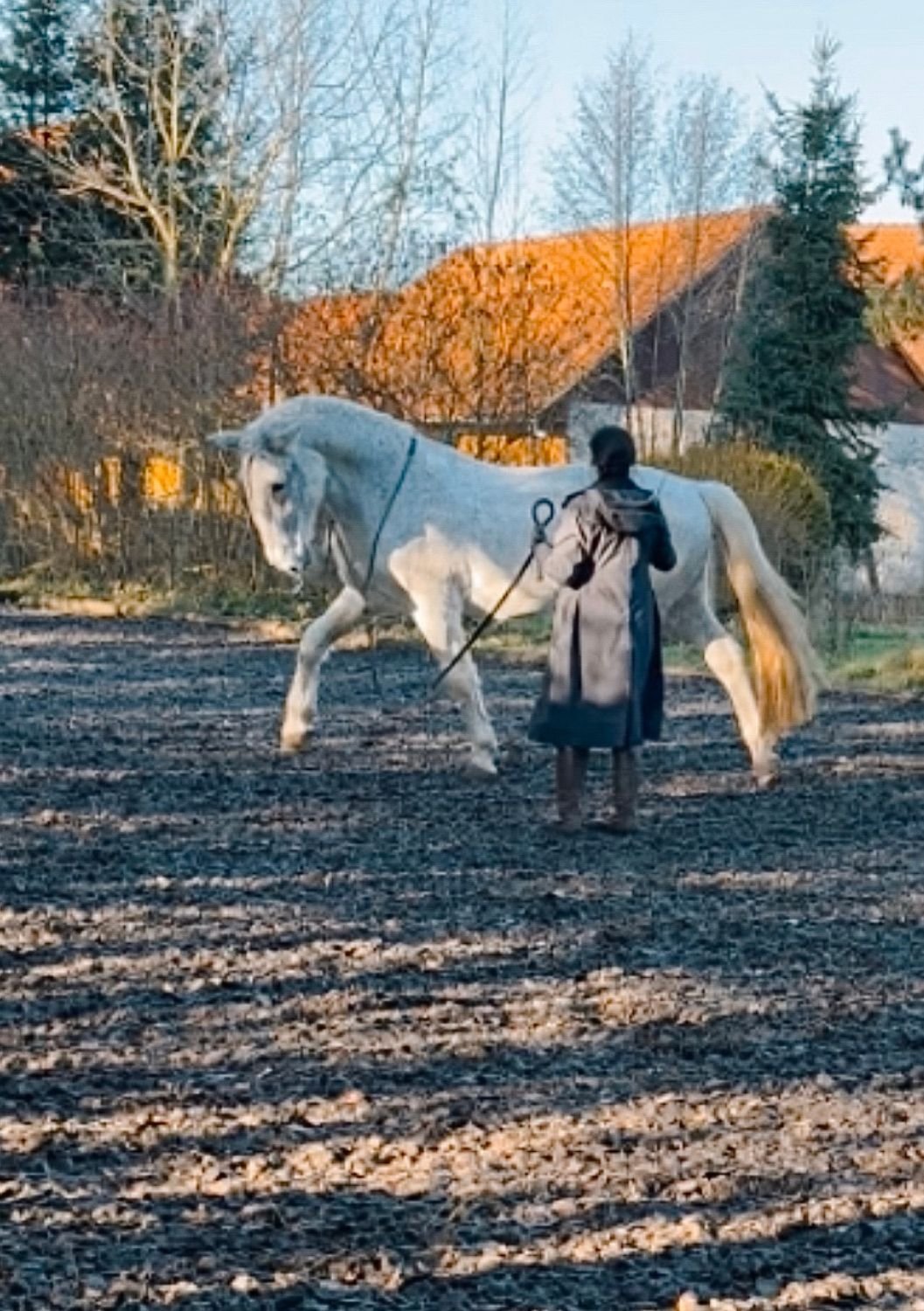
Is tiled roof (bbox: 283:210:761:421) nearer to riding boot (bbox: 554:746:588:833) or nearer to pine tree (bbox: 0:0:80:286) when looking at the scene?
riding boot (bbox: 554:746:588:833)

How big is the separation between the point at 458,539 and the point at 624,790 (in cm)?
180

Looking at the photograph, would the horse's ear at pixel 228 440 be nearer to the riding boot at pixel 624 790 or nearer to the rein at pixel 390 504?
the rein at pixel 390 504

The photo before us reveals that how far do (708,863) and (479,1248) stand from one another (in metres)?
4.32

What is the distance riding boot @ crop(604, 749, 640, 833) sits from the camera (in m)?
8.42

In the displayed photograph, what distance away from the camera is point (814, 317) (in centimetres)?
3516

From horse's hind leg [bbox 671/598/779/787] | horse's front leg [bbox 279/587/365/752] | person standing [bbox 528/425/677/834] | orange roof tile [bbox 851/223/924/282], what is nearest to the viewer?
person standing [bbox 528/425/677/834]

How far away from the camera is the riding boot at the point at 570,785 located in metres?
8.38

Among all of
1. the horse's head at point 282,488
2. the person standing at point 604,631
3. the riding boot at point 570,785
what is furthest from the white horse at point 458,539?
the riding boot at point 570,785

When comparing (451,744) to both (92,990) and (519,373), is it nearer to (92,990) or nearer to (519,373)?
(92,990)

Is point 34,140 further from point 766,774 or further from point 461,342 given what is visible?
point 766,774

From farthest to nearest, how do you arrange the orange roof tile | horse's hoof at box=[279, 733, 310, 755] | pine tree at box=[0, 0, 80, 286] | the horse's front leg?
1. the orange roof tile
2. pine tree at box=[0, 0, 80, 286]
3. horse's hoof at box=[279, 733, 310, 755]
4. the horse's front leg

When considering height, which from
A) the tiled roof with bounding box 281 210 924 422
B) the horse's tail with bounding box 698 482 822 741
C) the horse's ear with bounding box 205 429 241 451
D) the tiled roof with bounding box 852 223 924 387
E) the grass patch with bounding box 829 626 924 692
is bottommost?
the grass patch with bounding box 829 626 924 692

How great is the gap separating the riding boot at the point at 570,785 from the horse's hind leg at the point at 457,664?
1.27 meters

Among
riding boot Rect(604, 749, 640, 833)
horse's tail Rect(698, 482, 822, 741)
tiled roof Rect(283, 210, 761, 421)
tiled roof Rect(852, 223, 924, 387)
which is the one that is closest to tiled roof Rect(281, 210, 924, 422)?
tiled roof Rect(283, 210, 761, 421)
